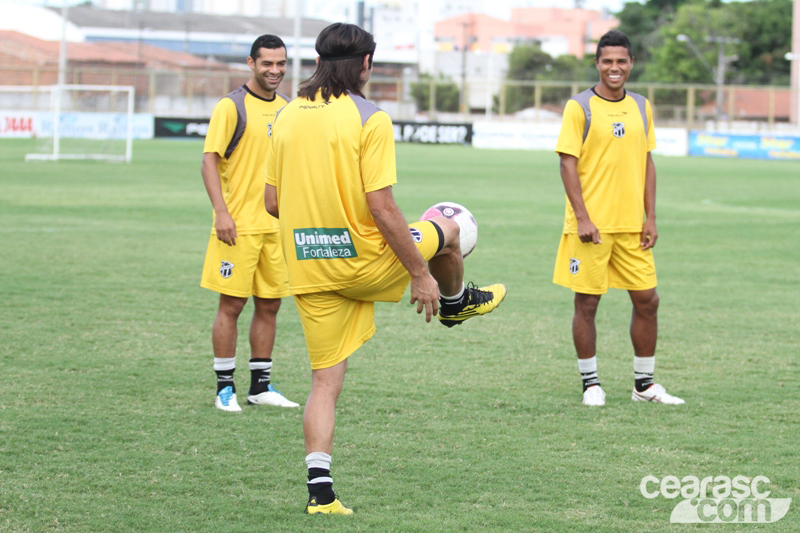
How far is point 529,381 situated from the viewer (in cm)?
645

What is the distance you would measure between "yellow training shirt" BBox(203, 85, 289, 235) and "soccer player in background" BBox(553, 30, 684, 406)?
68.6 inches

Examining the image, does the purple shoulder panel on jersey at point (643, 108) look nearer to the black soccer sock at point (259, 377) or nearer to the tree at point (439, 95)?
the black soccer sock at point (259, 377)

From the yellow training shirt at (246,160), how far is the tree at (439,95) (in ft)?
178

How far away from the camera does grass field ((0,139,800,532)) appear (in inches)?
165

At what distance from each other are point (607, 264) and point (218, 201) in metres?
2.35

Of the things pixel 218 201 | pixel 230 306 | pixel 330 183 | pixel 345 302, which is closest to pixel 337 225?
pixel 330 183

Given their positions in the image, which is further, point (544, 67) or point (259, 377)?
point (544, 67)

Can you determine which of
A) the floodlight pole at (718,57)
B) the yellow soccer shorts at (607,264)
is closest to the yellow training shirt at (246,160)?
the yellow soccer shorts at (607,264)

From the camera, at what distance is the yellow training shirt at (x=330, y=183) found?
379 centimetres

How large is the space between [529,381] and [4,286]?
18.4 ft

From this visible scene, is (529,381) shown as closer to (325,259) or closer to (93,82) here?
(325,259)

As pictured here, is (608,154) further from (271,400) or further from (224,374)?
(224,374)

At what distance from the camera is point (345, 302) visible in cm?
409

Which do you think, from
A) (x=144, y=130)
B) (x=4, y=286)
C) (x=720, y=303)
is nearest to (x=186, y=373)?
(x=4, y=286)
